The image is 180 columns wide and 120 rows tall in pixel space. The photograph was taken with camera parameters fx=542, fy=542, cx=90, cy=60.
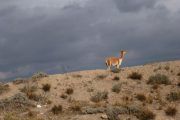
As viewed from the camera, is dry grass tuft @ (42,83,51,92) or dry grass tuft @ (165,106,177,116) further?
dry grass tuft @ (42,83,51,92)

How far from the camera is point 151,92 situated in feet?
137

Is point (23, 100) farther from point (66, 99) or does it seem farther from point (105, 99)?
point (105, 99)

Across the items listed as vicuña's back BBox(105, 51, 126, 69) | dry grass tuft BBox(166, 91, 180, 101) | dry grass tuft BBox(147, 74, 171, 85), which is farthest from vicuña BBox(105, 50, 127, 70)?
dry grass tuft BBox(166, 91, 180, 101)

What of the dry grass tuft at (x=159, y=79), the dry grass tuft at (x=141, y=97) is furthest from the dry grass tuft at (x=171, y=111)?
the dry grass tuft at (x=159, y=79)

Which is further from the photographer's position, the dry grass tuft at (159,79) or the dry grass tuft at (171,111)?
the dry grass tuft at (159,79)

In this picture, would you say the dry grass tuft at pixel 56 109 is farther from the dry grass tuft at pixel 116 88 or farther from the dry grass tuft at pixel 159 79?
the dry grass tuft at pixel 159 79

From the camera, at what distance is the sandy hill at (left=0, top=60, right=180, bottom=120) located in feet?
122

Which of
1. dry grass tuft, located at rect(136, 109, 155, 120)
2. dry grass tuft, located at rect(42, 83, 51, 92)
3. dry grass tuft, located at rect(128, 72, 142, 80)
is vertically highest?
dry grass tuft, located at rect(128, 72, 142, 80)

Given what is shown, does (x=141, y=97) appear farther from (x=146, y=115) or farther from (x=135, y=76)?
(x=135, y=76)

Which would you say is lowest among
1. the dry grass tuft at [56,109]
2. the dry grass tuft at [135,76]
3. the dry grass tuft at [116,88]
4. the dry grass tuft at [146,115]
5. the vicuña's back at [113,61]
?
the dry grass tuft at [146,115]

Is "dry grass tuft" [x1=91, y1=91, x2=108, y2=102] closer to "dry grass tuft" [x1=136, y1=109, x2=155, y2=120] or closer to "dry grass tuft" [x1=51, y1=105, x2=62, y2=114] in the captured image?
"dry grass tuft" [x1=51, y1=105, x2=62, y2=114]

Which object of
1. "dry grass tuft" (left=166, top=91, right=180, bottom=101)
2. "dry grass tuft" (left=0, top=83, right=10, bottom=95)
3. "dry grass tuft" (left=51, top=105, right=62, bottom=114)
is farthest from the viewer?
"dry grass tuft" (left=0, top=83, right=10, bottom=95)

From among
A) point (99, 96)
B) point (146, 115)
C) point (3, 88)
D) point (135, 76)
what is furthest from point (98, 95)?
point (3, 88)

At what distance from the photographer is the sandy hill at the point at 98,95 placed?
37312 mm
